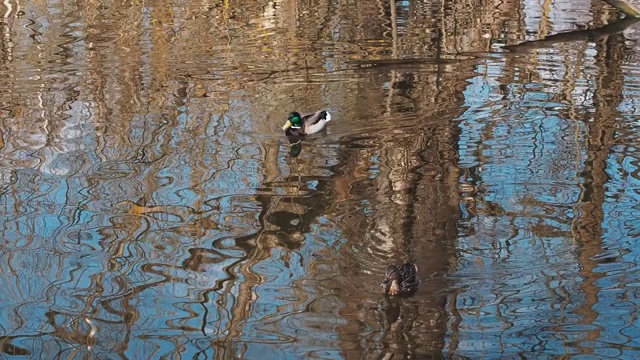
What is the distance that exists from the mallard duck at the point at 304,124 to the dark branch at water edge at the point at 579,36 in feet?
14.2

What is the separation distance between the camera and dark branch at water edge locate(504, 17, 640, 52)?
43.9 feet

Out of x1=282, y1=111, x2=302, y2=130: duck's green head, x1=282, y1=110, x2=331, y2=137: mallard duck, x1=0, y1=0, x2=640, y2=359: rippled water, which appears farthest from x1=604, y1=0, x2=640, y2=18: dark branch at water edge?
x1=282, y1=111, x2=302, y2=130: duck's green head

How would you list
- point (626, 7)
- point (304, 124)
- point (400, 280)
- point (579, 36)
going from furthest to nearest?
point (626, 7), point (579, 36), point (304, 124), point (400, 280)

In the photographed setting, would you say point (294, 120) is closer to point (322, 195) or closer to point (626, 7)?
point (322, 195)

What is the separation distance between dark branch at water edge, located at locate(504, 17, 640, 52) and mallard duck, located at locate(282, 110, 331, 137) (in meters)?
4.33

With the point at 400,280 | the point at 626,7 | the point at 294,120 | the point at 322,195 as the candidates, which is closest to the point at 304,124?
the point at 294,120

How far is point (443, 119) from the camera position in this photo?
10.1 meters

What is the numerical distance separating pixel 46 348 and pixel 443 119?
5.54 m

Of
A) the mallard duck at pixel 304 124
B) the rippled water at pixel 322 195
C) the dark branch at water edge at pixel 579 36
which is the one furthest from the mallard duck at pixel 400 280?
the dark branch at water edge at pixel 579 36

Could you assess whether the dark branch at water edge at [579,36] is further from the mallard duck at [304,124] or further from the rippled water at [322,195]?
the mallard duck at [304,124]

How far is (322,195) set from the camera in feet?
26.5

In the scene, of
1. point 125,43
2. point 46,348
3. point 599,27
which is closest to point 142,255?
point 46,348

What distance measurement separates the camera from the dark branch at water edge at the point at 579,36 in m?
13.4

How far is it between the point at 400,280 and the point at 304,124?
4016mm
